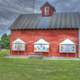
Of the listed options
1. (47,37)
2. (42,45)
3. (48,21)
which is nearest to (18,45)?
(42,45)

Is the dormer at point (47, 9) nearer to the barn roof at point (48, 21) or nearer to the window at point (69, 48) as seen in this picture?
the barn roof at point (48, 21)

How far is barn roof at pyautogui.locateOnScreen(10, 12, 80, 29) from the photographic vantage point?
110ft

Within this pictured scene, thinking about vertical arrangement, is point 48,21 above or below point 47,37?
above

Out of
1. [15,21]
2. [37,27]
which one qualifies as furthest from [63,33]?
[15,21]

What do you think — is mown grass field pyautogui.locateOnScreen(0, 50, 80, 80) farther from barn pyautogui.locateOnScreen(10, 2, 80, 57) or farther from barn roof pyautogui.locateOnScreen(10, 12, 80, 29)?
barn roof pyautogui.locateOnScreen(10, 12, 80, 29)

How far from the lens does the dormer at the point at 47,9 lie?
37500 mm

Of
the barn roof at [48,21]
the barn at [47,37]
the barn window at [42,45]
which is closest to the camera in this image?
the barn at [47,37]

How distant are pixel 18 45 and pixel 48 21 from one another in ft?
19.5

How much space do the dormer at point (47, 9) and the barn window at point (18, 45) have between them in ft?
21.9

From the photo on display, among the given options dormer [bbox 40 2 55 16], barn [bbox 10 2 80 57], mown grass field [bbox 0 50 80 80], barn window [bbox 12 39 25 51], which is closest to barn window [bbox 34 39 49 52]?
barn [bbox 10 2 80 57]

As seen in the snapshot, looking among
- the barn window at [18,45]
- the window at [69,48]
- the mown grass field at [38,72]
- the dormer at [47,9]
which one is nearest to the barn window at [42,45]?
the barn window at [18,45]

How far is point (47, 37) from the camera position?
110 feet

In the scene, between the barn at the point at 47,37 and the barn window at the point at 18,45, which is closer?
the barn at the point at 47,37

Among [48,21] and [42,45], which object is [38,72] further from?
[48,21]
